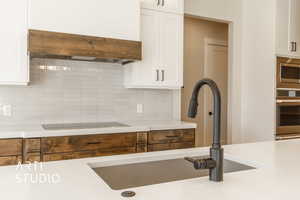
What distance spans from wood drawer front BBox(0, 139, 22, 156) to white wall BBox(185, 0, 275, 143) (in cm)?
267

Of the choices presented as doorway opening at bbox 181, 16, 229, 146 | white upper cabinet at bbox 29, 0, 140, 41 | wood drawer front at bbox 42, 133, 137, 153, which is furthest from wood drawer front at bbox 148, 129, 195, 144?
doorway opening at bbox 181, 16, 229, 146

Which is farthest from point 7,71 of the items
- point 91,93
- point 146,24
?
point 146,24

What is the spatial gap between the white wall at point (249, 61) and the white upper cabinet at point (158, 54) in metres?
0.67

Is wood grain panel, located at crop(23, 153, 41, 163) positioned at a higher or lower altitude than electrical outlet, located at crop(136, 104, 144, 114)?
lower

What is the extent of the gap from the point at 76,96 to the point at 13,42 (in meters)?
0.86

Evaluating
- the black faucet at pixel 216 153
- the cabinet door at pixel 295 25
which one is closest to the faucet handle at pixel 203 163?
the black faucet at pixel 216 153

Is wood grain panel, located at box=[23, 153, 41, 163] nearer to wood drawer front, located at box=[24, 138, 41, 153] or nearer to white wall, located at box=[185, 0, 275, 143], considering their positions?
wood drawer front, located at box=[24, 138, 41, 153]

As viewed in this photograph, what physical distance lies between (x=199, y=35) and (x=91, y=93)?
8.35ft

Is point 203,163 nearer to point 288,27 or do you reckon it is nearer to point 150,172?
point 150,172

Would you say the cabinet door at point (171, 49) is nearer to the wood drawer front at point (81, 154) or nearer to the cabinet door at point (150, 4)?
A: the cabinet door at point (150, 4)

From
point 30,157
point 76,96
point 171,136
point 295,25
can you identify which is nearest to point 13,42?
point 76,96

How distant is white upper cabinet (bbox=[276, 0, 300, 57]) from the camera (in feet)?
11.6

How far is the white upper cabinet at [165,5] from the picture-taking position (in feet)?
9.76

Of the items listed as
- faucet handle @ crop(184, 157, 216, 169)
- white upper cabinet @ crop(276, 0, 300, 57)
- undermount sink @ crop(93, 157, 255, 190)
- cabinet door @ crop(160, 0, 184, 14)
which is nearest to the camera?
faucet handle @ crop(184, 157, 216, 169)
